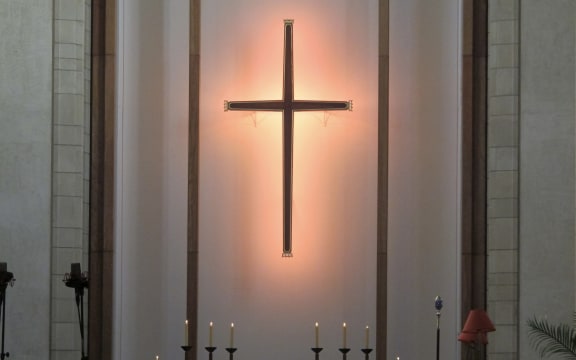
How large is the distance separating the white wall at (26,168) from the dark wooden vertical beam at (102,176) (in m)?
0.54

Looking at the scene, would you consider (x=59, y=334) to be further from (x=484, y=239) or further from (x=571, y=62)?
(x=571, y=62)

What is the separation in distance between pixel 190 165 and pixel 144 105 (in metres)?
0.69

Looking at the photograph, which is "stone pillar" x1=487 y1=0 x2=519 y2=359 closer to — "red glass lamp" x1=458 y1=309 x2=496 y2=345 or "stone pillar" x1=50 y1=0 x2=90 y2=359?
"red glass lamp" x1=458 y1=309 x2=496 y2=345

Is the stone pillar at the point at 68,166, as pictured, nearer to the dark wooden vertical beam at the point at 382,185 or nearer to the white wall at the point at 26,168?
the white wall at the point at 26,168

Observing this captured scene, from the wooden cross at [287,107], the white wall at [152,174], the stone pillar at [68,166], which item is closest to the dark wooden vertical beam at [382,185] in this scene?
the wooden cross at [287,107]

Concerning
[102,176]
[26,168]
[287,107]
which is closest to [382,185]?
[287,107]

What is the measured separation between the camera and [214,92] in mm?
11188

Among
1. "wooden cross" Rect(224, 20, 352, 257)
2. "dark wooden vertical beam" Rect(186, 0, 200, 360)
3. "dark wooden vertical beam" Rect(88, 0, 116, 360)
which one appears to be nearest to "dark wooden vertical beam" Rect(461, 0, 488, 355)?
"wooden cross" Rect(224, 20, 352, 257)

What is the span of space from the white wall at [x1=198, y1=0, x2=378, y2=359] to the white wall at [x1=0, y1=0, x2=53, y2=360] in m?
1.64

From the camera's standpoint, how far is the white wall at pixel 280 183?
11.0 metres

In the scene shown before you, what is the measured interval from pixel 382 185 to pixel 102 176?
250cm

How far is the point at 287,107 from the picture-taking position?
11031mm

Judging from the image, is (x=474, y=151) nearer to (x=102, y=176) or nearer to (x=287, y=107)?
(x=287, y=107)

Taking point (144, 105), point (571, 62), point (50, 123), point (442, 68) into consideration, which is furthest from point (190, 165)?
point (571, 62)
